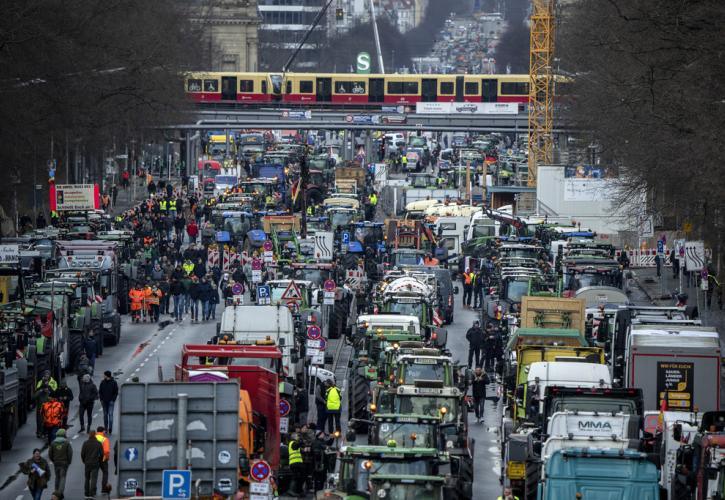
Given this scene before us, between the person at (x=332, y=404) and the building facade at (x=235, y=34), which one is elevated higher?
the building facade at (x=235, y=34)

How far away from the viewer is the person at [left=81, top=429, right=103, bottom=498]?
104 ft

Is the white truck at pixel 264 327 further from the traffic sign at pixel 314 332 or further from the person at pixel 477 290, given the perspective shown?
the person at pixel 477 290

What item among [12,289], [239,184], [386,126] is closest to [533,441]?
[12,289]

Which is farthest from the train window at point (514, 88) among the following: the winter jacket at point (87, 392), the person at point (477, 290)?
the winter jacket at point (87, 392)

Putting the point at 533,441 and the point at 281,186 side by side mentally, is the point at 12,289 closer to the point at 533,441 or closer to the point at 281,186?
the point at 533,441

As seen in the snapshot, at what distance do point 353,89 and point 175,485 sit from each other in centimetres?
10993

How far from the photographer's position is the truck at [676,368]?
3612 centimetres

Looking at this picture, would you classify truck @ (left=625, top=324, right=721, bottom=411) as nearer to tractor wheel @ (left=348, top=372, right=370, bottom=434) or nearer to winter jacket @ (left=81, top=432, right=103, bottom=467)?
tractor wheel @ (left=348, top=372, right=370, bottom=434)

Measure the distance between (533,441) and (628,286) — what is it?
35387mm

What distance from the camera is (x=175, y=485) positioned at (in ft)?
80.9

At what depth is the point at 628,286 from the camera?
6519 cm

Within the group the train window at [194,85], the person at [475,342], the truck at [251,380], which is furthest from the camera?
the train window at [194,85]

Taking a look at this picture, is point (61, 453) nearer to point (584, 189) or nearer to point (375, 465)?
point (375, 465)

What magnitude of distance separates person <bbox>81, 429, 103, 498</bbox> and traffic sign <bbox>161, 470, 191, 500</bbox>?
23.9ft
